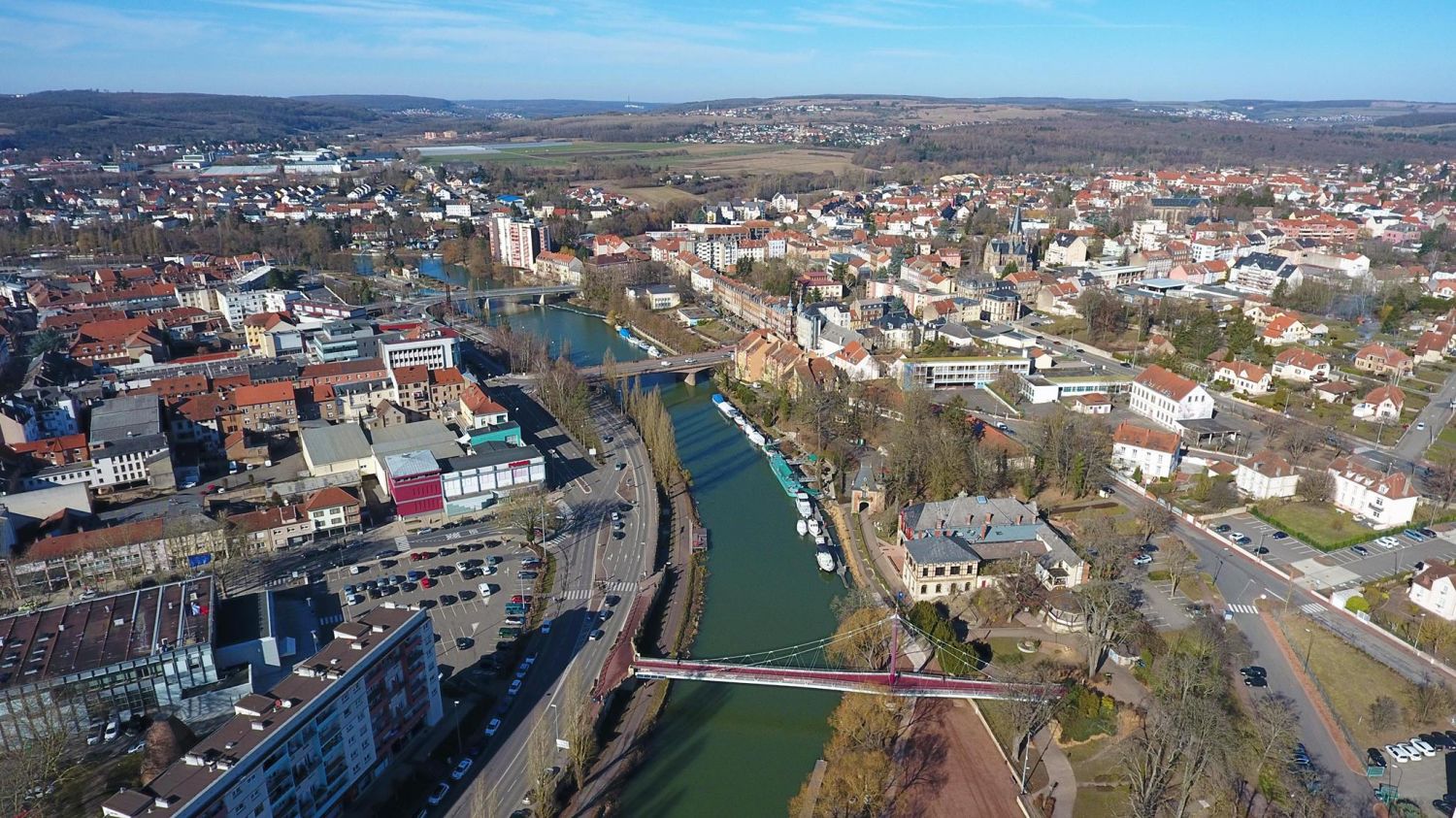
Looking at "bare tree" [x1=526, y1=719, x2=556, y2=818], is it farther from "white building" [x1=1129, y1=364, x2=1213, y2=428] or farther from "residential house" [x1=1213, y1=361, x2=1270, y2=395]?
"residential house" [x1=1213, y1=361, x2=1270, y2=395]

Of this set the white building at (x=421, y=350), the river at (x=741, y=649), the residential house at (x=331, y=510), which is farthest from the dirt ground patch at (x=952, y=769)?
the white building at (x=421, y=350)

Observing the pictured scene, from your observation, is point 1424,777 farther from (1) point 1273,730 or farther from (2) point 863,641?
(2) point 863,641

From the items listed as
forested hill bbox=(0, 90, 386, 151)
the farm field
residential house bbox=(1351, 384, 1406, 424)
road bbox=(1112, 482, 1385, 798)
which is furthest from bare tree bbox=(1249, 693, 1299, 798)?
forested hill bbox=(0, 90, 386, 151)

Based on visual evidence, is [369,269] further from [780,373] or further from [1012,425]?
[1012,425]

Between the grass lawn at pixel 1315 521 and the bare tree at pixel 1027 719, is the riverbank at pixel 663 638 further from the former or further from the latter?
the grass lawn at pixel 1315 521

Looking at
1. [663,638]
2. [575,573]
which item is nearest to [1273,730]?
[663,638]

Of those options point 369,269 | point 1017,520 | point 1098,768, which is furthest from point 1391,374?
point 369,269
